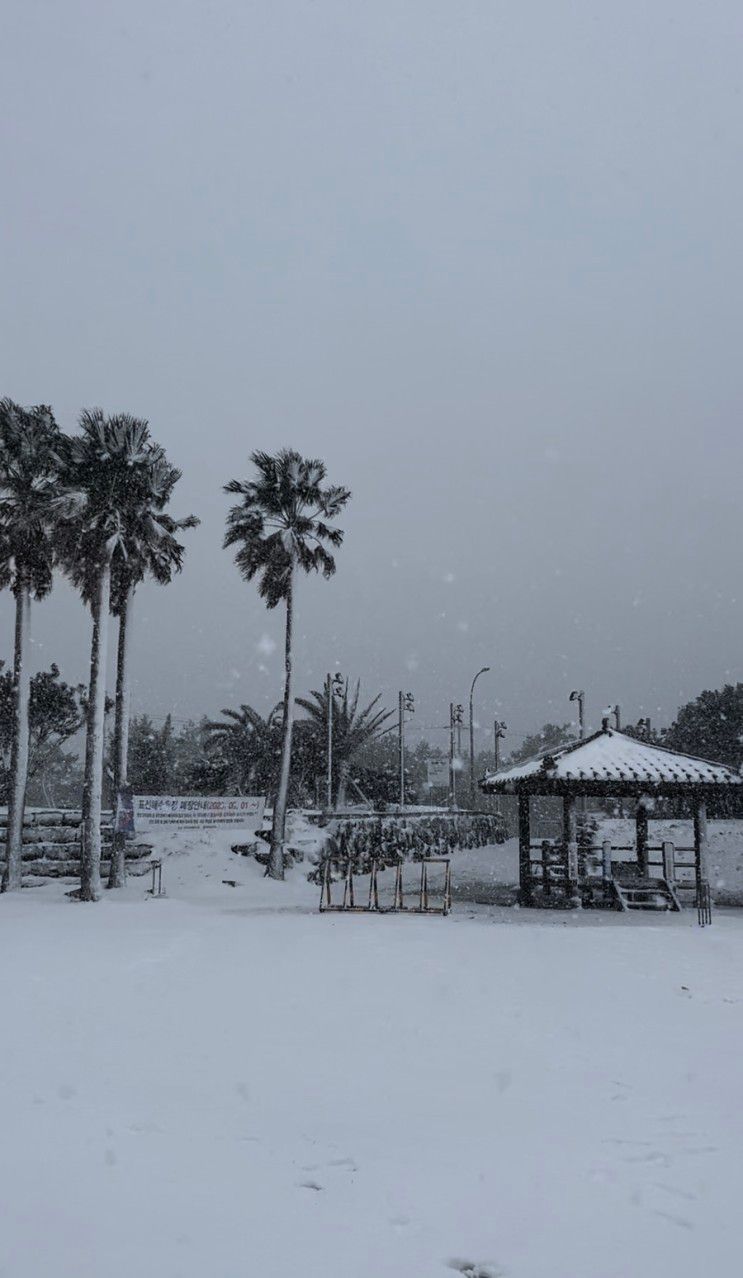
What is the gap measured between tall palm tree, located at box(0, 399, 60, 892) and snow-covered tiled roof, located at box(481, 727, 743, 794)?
11.9 m

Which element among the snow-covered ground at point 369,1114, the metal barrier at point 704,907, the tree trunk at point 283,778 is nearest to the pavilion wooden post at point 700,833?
the metal barrier at point 704,907

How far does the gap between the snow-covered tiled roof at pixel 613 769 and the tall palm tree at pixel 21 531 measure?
39.0ft

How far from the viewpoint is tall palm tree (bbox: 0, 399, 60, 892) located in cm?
2319

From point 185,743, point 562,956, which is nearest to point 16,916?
point 562,956

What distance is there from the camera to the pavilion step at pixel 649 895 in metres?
19.7

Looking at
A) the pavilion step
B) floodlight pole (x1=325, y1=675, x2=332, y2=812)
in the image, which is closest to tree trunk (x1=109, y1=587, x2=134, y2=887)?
the pavilion step

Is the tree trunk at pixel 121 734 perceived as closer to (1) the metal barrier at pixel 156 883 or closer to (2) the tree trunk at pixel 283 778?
(1) the metal barrier at pixel 156 883

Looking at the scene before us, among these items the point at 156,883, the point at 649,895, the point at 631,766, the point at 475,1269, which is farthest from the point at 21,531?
the point at 475,1269

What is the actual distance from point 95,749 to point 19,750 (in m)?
2.61

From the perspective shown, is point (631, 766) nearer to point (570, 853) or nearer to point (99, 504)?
point (570, 853)

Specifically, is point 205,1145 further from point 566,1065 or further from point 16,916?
point 16,916

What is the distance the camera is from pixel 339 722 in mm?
45156

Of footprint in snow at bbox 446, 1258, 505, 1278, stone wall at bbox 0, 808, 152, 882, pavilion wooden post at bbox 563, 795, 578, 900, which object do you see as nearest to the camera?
footprint in snow at bbox 446, 1258, 505, 1278

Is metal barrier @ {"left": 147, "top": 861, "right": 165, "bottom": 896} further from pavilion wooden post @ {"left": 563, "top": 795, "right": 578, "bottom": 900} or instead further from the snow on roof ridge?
pavilion wooden post @ {"left": 563, "top": 795, "right": 578, "bottom": 900}
